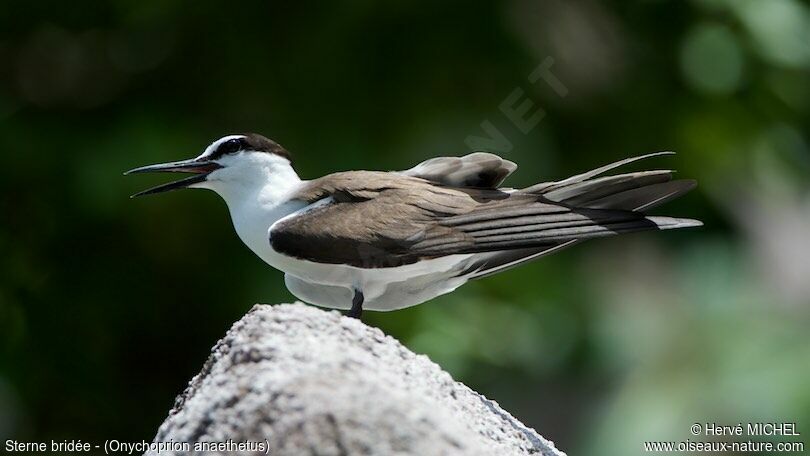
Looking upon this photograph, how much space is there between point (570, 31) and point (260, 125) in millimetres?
2353

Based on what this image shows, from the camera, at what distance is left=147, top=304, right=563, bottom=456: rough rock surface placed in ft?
13.0

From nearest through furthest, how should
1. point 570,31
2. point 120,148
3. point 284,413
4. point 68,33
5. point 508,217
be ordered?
point 284,413, point 508,217, point 120,148, point 68,33, point 570,31

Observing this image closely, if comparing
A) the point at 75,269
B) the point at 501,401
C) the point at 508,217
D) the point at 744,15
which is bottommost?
the point at 501,401

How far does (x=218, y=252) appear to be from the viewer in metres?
8.41

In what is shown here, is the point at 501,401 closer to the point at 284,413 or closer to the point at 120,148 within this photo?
the point at 120,148

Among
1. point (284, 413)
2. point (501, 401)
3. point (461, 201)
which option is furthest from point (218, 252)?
point (284, 413)

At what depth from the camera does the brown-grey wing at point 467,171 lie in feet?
17.3

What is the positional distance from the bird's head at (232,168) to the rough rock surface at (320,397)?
3.11 ft

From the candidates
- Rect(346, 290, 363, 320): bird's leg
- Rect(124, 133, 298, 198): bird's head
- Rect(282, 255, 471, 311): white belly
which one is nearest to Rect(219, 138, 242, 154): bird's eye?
Rect(124, 133, 298, 198): bird's head

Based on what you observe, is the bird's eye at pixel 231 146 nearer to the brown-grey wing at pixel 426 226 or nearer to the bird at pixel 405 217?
the bird at pixel 405 217

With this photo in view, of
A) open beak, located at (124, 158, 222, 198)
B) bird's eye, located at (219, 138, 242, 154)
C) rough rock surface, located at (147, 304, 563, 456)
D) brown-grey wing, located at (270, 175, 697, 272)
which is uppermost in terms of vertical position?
bird's eye, located at (219, 138, 242, 154)

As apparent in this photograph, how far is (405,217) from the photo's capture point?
16.8 ft

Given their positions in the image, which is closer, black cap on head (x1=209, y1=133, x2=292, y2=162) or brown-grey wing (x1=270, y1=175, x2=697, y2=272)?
brown-grey wing (x1=270, y1=175, x2=697, y2=272)

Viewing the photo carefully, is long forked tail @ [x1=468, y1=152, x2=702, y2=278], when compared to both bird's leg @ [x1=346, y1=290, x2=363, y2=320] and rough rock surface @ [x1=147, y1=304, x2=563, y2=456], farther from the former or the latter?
rough rock surface @ [x1=147, y1=304, x2=563, y2=456]
